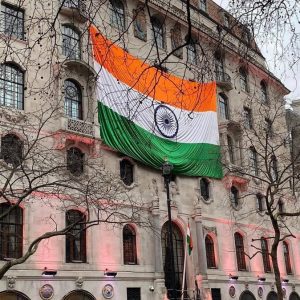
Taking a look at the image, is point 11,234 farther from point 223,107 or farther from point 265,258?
point 265,258

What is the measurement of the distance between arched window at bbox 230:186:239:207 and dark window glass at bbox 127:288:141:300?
12.3 metres

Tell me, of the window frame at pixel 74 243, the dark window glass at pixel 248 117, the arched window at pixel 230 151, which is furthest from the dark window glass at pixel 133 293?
the dark window glass at pixel 248 117

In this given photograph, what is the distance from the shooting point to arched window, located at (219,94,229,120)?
131 ft

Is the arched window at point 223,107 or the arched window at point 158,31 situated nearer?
the arched window at point 158,31

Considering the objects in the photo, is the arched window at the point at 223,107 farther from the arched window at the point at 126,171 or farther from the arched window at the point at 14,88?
the arched window at the point at 14,88

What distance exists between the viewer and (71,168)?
26219 millimetres

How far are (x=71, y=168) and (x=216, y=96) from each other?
15.8 meters

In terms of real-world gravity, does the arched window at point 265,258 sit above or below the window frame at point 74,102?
below

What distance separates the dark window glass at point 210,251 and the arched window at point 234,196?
172 inches

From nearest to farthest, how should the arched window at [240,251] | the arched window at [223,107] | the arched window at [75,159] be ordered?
the arched window at [75,159]
the arched window at [240,251]
the arched window at [223,107]

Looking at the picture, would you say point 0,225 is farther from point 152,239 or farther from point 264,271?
point 264,271

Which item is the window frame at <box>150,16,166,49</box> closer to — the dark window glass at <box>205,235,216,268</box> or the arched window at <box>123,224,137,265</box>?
the arched window at <box>123,224,137,265</box>

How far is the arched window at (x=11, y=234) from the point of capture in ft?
77.5

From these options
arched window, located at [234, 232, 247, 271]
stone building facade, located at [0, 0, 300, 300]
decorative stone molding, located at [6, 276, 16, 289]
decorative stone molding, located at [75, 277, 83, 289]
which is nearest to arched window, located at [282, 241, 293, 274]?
stone building facade, located at [0, 0, 300, 300]
